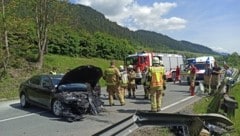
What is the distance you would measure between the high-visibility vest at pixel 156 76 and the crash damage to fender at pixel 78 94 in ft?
6.25

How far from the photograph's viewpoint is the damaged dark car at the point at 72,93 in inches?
525

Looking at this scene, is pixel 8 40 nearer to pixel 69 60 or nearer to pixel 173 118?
pixel 69 60

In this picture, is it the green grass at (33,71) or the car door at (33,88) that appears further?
the green grass at (33,71)

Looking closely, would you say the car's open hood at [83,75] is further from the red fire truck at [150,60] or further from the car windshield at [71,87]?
the red fire truck at [150,60]

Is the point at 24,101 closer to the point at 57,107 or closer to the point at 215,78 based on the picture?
the point at 57,107

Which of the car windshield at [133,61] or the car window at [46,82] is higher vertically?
the car windshield at [133,61]

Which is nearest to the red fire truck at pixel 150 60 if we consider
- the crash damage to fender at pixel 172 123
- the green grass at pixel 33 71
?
the green grass at pixel 33 71

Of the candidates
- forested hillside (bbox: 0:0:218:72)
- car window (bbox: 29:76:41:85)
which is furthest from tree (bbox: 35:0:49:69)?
car window (bbox: 29:76:41:85)

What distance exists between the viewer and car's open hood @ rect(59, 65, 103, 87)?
1336cm

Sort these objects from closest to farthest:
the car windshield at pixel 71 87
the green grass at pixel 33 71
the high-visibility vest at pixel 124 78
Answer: the car windshield at pixel 71 87, the high-visibility vest at pixel 124 78, the green grass at pixel 33 71

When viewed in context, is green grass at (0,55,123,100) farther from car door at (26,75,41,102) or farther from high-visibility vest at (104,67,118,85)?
high-visibility vest at (104,67,118,85)

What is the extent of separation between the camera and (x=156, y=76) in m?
13.4

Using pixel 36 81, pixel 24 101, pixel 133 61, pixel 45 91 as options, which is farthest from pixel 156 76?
pixel 133 61

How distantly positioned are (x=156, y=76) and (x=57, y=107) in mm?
3417
